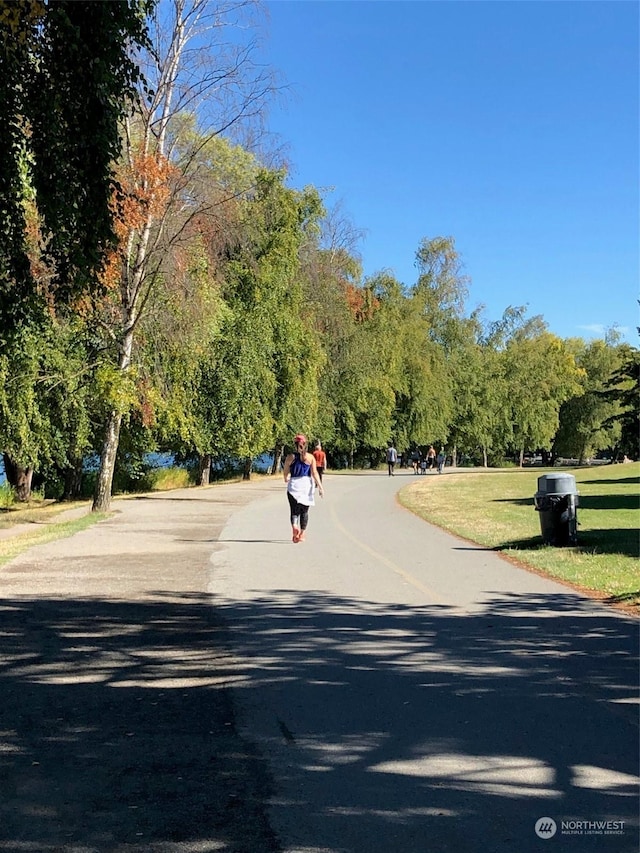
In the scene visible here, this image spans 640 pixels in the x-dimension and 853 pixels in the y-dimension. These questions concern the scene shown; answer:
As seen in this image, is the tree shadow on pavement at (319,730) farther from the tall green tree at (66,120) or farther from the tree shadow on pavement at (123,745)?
the tall green tree at (66,120)

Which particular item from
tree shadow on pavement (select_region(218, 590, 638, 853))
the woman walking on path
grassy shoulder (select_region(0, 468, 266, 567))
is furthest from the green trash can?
grassy shoulder (select_region(0, 468, 266, 567))

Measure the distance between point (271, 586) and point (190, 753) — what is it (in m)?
6.19

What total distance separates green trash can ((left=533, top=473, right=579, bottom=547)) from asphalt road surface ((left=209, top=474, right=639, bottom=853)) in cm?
350

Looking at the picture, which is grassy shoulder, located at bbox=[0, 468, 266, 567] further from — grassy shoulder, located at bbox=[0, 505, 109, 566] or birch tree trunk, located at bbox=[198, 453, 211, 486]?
birch tree trunk, located at bbox=[198, 453, 211, 486]

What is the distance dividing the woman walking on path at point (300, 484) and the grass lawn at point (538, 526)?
3.52 m

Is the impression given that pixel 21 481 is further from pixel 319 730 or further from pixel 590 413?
pixel 590 413

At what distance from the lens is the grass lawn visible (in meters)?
12.4

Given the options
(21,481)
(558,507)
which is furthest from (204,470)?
(558,507)

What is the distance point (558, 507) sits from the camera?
15.7m

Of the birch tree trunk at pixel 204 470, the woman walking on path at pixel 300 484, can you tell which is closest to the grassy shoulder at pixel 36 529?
the woman walking on path at pixel 300 484

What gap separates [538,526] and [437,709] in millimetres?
14842

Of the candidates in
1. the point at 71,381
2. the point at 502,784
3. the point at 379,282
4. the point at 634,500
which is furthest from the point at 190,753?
the point at 379,282

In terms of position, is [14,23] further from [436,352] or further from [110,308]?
[436,352]

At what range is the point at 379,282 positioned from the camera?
6369 cm
